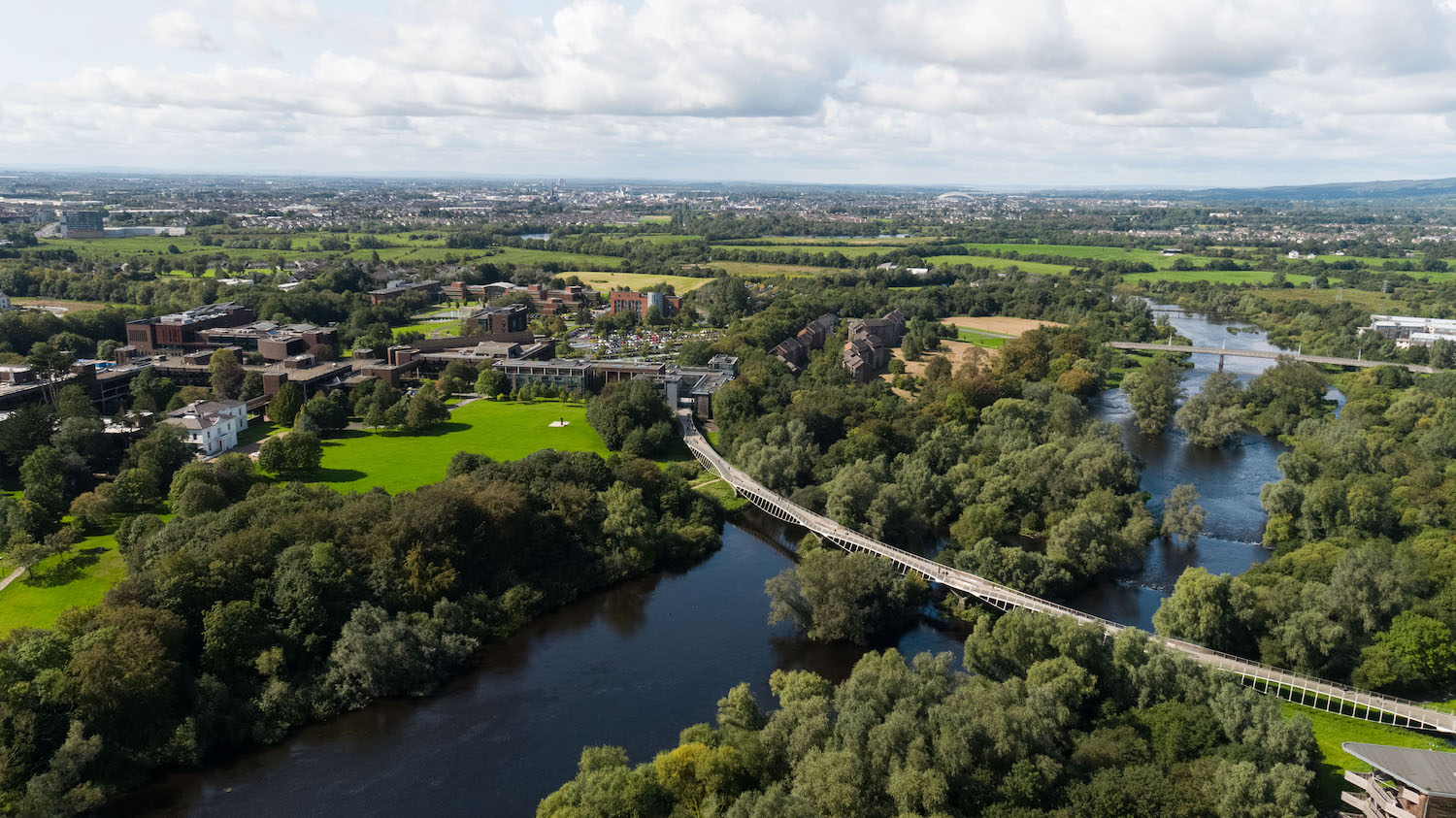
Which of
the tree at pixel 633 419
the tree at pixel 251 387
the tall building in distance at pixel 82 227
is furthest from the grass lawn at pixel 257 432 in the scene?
the tall building in distance at pixel 82 227

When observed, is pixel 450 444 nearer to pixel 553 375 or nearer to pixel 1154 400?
pixel 553 375

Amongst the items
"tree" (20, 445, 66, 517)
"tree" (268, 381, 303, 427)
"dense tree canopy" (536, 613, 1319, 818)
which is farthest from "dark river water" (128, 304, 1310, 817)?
"tree" (268, 381, 303, 427)

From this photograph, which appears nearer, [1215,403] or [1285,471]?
[1285,471]

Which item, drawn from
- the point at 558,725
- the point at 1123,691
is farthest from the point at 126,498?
the point at 1123,691

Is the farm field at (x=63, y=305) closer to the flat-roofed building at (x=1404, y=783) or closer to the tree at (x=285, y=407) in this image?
the tree at (x=285, y=407)

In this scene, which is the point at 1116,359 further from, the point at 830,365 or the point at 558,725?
the point at 558,725

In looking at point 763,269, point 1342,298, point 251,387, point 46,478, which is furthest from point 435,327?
point 1342,298
